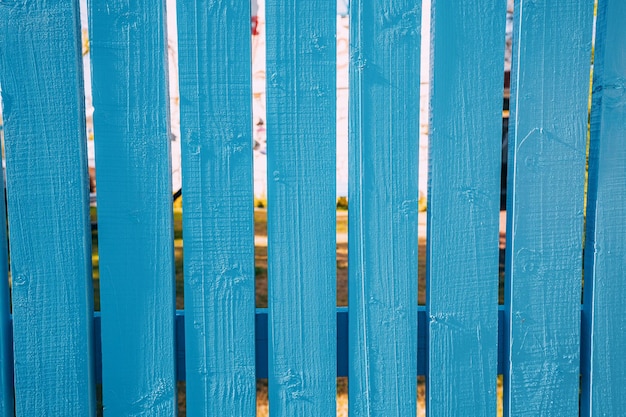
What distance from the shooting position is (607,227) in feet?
4.62

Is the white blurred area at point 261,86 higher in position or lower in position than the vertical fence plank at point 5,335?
higher

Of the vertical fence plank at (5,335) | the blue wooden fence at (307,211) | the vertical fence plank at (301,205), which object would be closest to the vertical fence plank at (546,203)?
the blue wooden fence at (307,211)

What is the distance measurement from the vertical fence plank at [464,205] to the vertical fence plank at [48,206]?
0.89 metres

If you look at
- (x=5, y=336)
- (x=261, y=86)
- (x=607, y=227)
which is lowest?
(x=5, y=336)

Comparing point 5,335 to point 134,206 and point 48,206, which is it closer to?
point 48,206

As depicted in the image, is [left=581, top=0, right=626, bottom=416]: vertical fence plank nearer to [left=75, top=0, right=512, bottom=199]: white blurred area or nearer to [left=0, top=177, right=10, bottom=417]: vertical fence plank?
[left=75, top=0, right=512, bottom=199]: white blurred area

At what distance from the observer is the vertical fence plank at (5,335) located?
4.35ft

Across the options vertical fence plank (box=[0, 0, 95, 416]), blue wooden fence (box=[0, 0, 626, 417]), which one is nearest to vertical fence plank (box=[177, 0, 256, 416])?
blue wooden fence (box=[0, 0, 626, 417])

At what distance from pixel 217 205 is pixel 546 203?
0.86 metres

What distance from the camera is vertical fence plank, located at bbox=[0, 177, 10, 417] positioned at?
1.33 metres

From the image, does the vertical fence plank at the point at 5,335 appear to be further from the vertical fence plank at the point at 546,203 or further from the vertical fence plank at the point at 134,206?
the vertical fence plank at the point at 546,203

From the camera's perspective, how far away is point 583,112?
1.37 m

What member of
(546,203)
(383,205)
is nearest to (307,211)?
(383,205)

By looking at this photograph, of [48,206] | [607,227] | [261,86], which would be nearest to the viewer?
[48,206]
